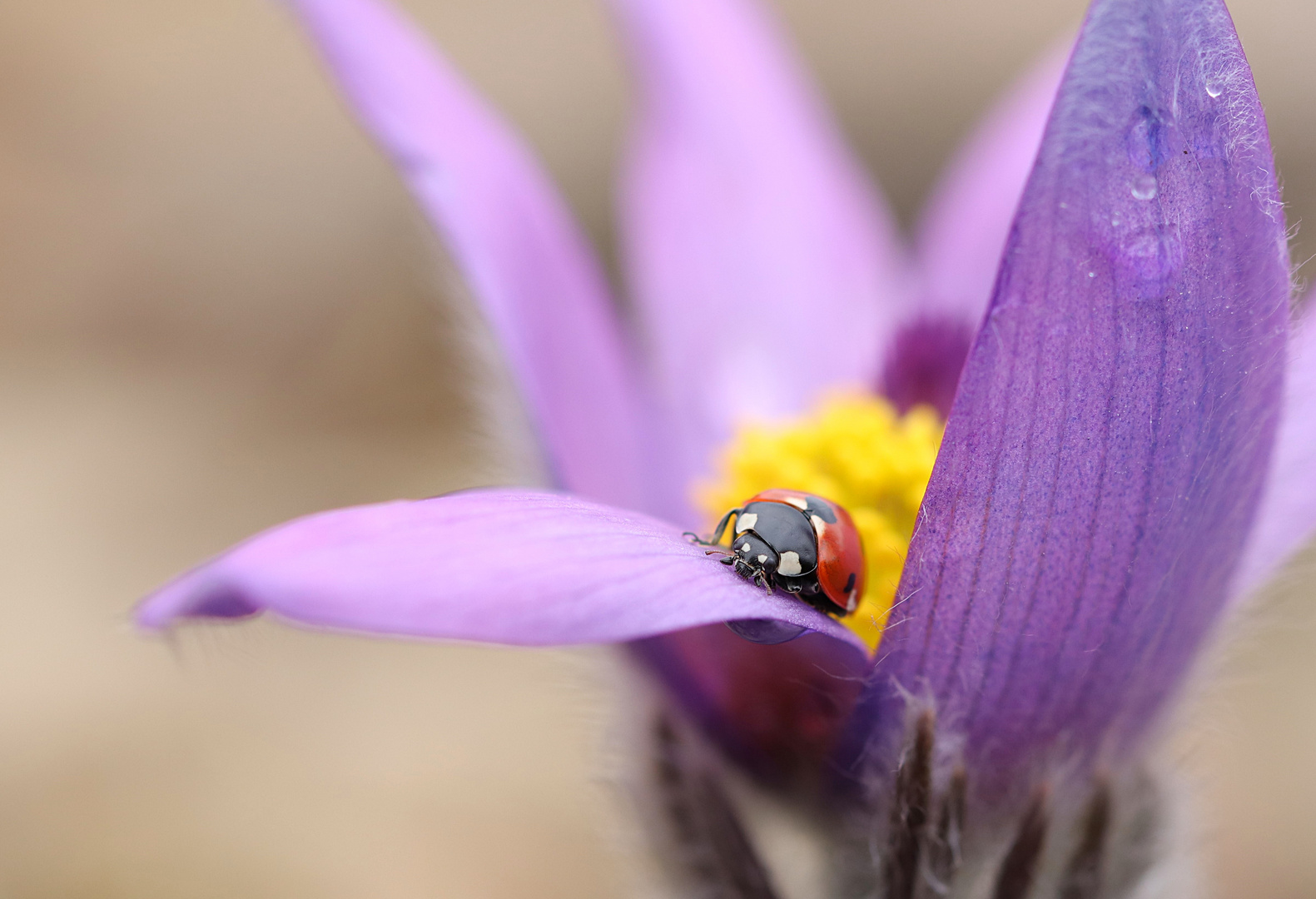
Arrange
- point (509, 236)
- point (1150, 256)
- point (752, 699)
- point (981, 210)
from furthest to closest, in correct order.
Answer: point (981, 210) → point (509, 236) → point (752, 699) → point (1150, 256)

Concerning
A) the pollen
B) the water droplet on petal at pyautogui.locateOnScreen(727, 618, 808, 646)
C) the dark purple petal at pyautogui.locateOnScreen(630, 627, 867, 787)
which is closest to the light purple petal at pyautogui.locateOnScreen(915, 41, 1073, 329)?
the pollen

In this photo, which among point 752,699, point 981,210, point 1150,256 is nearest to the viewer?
point 1150,256

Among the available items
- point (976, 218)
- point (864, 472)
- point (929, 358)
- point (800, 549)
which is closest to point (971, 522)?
point (800, 549)

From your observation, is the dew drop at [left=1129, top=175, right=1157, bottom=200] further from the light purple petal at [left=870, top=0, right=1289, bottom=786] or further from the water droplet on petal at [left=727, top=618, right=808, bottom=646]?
the water droplet on petal at [left=727, top=618, right=808, bottom=646]

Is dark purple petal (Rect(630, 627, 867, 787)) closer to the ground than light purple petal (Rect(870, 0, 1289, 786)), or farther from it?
closer to the ground

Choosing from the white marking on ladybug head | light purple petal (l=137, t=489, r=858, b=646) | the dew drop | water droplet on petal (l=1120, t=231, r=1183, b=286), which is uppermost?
the dew drop

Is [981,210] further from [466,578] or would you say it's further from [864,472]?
[466,578]

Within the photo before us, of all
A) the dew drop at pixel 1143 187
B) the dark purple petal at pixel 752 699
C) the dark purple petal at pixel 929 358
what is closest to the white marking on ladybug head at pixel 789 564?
the dark purple petal at pixel 752 699

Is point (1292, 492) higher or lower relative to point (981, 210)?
lower
